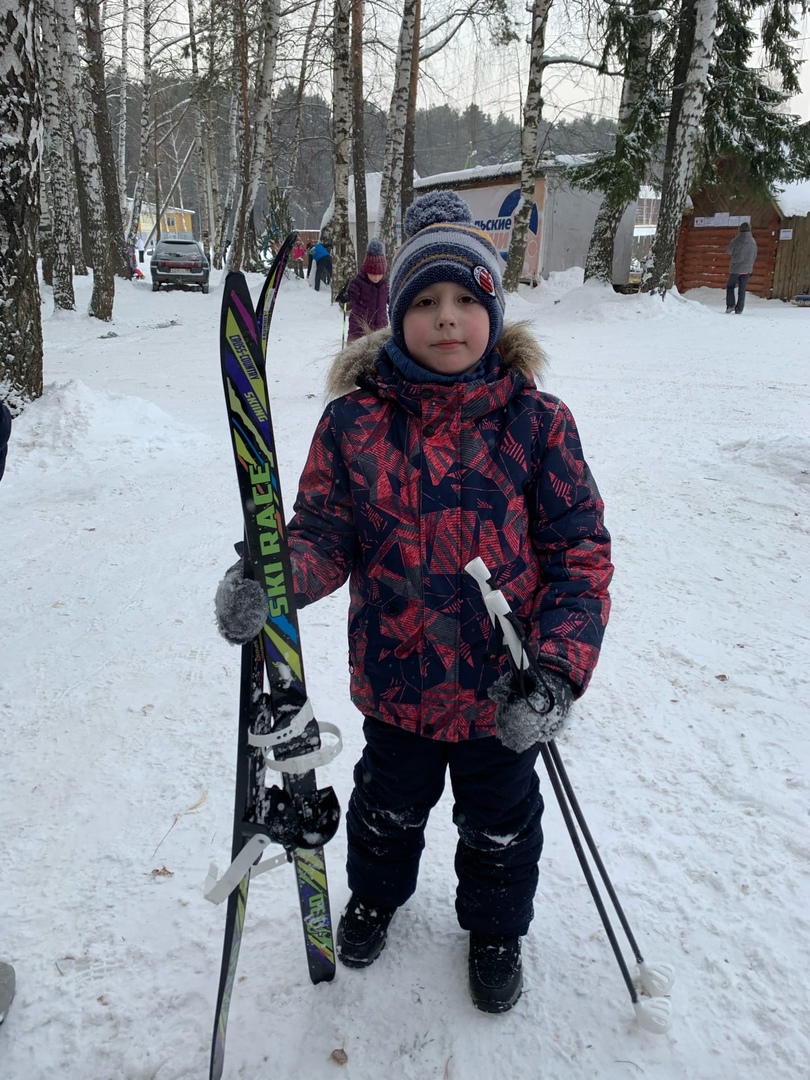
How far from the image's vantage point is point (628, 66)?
13711 mm

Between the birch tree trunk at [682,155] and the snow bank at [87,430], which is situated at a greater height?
the birch tree trunk at [682,155]

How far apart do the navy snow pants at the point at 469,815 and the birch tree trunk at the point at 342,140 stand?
13104 millimetres


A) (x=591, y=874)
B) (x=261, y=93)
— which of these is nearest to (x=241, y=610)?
(x=591, y=874)

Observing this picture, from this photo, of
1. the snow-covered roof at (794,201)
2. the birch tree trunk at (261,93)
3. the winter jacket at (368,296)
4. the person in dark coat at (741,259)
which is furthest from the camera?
the snow-covered roof at (794,201)

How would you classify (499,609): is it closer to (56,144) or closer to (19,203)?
(19,203)

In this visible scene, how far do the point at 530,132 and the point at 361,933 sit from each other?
15008 mm

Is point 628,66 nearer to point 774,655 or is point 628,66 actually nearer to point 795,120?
point 795,120

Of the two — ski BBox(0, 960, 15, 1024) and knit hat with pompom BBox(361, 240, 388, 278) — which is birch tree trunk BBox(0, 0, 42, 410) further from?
ski BBox(0, 960, 15, 1024)

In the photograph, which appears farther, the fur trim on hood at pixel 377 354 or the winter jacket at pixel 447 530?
the fur trim on hood at pixel 377 354

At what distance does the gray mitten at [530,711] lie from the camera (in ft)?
4.53

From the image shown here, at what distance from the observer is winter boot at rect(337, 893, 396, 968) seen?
1.81 meters

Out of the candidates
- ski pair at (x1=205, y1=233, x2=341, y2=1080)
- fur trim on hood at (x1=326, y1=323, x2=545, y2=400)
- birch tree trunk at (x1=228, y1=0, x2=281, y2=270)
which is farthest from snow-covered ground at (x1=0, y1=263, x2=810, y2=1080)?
birch tree trunk at (x1=228, y1=0, x2=281, y2=270)

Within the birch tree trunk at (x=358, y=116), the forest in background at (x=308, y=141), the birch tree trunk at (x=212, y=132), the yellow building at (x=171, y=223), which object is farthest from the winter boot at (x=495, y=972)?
the yellow building at (x=171, y=223)

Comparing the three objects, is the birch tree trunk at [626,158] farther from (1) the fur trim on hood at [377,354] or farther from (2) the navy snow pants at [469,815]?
(2) the navy snow pants at [469,815]
